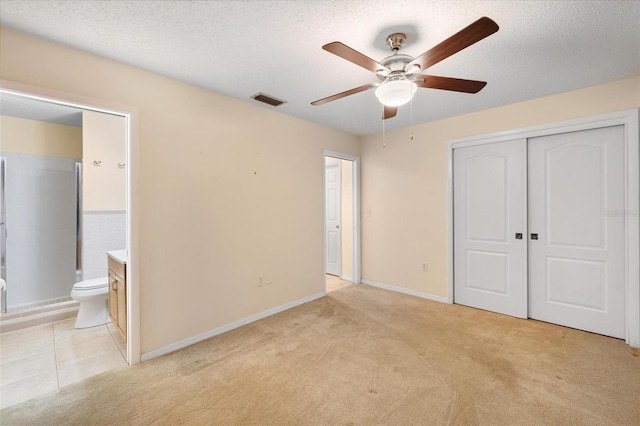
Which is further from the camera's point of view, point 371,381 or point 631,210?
point 631,210

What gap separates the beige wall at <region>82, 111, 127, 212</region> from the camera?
129 inches

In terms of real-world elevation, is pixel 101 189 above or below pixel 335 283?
above

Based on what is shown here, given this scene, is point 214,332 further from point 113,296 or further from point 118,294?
point 113,296

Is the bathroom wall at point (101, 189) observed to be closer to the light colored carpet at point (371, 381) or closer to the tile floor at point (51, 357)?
the tile floor at point (51, 357)

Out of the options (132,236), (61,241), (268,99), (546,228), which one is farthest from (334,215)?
(61,241)

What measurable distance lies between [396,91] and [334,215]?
3.64 meters

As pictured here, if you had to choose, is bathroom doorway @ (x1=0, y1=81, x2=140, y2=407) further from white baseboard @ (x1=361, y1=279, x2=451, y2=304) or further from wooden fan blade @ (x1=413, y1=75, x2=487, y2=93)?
white baseboard @ (x1=361, y1=279, x2=451, y2=304)

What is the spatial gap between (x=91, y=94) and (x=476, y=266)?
4.27 m

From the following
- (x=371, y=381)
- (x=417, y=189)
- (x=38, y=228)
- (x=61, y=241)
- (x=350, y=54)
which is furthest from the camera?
(x=417, y=189)

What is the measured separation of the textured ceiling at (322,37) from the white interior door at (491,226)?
0.90m

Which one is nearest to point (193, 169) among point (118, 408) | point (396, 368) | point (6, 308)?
point (118, 408)

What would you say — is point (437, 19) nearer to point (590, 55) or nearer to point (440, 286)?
point (590, 55)

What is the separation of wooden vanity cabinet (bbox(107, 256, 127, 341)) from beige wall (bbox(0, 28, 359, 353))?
0.80 feet

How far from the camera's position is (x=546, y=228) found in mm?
3123
